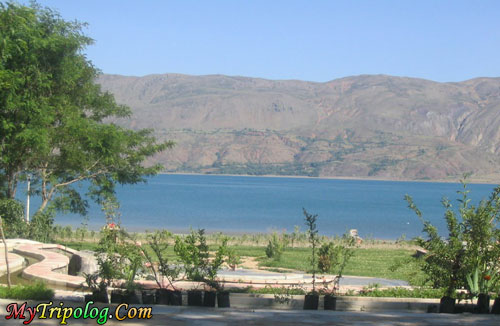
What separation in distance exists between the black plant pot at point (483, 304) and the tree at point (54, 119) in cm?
1293

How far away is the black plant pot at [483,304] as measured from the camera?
8516 mm

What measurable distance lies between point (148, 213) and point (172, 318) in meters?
65.5

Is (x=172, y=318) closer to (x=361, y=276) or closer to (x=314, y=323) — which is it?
(x=314, y=323)

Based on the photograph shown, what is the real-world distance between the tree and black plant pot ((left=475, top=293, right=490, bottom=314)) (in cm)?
1293

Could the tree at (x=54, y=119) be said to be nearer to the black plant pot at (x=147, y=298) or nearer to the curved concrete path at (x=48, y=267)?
the curved concrete path at (x=48, y=267)

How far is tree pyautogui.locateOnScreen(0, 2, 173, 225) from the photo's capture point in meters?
18.2

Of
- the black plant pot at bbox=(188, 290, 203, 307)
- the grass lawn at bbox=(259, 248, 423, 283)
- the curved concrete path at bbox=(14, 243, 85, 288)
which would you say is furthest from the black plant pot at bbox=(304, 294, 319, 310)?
the grass lawn at bbox=(259, 248, 423, 283)

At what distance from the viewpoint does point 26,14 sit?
19.6m

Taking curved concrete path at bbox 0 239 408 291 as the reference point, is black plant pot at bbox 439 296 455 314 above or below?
above

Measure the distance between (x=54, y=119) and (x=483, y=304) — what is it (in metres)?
15.6

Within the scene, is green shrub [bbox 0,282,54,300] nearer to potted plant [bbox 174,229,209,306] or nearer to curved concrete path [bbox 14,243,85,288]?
curved concrete path [bbox 14,243,85,288]

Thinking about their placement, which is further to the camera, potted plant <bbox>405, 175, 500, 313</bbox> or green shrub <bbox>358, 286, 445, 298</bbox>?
green shrub <bbox>358, 286, 445, 298</bbox>

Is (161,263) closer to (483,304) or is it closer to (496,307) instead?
(483,304)

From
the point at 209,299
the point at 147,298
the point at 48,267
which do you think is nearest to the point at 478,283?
the point at 209,299
